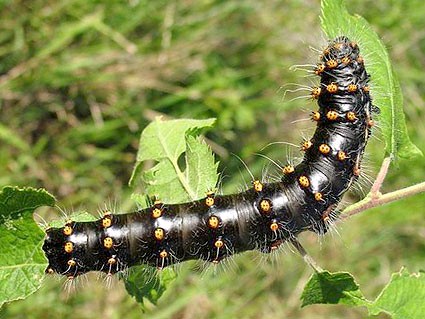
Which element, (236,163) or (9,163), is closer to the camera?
(9,163)

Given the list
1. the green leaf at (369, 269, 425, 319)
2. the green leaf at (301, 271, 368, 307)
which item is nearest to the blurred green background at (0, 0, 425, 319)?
the green leaf at (301, 271, 368, 307)

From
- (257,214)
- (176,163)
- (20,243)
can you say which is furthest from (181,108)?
(20,243)

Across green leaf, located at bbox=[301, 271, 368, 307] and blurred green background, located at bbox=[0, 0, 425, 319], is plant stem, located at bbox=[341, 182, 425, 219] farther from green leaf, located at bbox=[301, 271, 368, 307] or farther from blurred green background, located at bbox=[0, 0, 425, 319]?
blurred green background, located at bbox=[0, 0, 425, 319]

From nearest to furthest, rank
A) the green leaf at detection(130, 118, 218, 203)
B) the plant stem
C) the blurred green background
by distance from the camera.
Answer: the plant stem → the green leaf at detection(130, 118, 218, 203) → the blurred green background

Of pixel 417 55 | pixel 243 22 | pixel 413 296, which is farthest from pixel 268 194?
pixel 417 55

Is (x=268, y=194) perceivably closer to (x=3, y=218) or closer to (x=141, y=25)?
(x=3, y=218)

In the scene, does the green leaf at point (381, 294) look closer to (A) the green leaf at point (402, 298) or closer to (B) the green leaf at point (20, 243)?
(A) the green leaf at point (402, 298)
